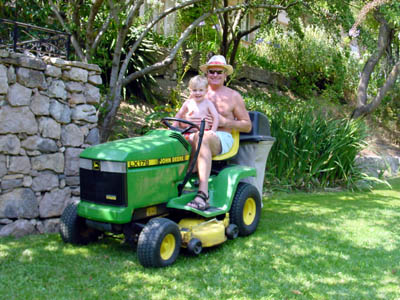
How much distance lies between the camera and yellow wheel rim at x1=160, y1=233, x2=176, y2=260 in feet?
12.3

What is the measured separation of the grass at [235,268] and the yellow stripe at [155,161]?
83 centimetres

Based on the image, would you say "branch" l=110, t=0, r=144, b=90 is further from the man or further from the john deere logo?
the john deere logo

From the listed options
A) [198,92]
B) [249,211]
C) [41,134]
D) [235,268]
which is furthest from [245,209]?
[41,134]

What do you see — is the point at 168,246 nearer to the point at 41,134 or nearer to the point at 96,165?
the point at 96,165

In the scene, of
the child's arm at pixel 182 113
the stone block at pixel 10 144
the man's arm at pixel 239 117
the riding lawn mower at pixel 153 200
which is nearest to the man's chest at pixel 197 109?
the child's arm at pixel 182 113

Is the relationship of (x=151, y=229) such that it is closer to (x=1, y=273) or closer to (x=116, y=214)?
(x=116, y=214)

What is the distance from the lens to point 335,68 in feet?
43.1

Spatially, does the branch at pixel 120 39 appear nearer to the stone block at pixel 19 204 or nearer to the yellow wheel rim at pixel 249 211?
the stone block at pixel 19 204

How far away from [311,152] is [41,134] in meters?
4.60

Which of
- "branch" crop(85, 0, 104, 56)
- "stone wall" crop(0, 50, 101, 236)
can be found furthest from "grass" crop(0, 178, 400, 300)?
"branch" crop(85, 0, 104, 56)

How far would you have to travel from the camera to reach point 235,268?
148 inches

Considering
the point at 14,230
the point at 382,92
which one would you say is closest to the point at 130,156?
the point at 14,230

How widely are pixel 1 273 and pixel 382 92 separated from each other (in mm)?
9773

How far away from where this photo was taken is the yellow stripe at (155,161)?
3.68m
